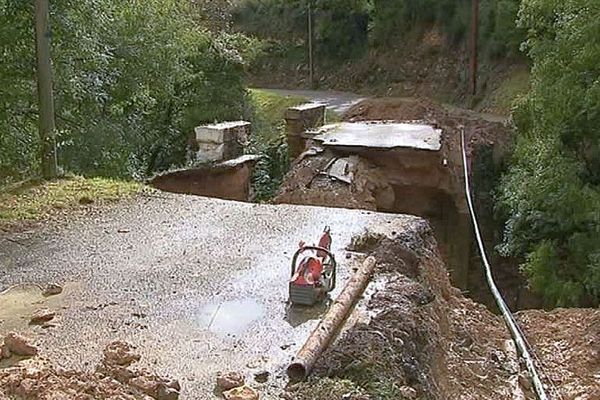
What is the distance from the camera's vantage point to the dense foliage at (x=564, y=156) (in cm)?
823

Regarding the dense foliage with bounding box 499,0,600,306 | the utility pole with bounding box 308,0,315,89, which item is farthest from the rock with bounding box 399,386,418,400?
the utility pole with bounding box 308,0,315,89

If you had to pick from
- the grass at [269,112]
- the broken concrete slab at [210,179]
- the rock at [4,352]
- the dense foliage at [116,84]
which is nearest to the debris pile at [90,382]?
the rock at [4,352]

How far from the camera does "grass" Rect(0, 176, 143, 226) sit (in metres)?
5.87

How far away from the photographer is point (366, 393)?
3148 mm

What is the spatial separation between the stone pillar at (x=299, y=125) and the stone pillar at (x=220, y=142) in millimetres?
2408

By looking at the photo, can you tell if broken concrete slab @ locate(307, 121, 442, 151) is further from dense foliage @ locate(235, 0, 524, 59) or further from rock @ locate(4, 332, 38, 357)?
dense foliage @ locate(235, 0, 524, 59)

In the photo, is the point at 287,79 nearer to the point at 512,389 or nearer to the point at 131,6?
the point at 131,6

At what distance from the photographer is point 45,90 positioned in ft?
22.1

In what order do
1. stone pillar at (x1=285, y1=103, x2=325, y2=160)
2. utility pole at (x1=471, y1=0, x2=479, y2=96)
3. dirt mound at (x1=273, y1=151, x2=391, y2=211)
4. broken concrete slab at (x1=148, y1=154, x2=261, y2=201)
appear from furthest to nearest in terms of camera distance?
1. utility pole at (x1=471, y1=0, x2=479, y2=96)
2. stone pillar at (x1=285, y1=103, x2=325, y2=160)
3. broken concrete slab at (x1=148, y1=154, x2=261, y2=201)
4. dirt mound at (x1=273, y1=151, x2=391, y2=211)

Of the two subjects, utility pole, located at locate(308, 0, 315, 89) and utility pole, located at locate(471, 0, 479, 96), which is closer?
utility pole, located at locate(471, 0, 479, 96)

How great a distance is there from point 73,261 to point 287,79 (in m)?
21.2

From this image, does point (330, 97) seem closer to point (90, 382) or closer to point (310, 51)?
point (310, 51)

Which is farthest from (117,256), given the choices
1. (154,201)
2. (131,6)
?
(131,6)

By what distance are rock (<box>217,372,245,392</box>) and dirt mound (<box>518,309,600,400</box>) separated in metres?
2.01
